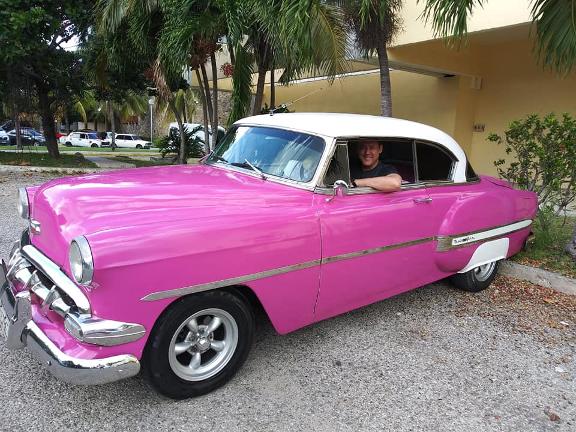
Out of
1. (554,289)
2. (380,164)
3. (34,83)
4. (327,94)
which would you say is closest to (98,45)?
(34,83)

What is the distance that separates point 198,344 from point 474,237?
2.56m

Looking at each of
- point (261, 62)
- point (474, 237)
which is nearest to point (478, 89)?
point (261, 62)

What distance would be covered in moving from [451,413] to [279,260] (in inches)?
52.8

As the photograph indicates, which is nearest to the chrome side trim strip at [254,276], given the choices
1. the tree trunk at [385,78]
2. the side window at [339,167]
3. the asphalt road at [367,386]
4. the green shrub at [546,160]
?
the side window at [339,167]

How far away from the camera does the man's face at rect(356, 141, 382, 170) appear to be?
3.66 meters

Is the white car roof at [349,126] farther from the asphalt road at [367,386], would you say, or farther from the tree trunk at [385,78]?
the tree trunk at [385,78]

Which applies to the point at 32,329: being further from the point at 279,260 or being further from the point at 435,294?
the point at 435,294

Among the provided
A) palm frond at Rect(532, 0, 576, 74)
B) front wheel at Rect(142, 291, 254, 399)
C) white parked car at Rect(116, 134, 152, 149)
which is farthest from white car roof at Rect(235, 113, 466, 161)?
white parked car at Rect(116, 134, 152, 149)

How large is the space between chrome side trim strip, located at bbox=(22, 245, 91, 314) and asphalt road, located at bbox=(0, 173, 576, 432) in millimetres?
686

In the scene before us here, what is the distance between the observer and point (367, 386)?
2932 millimetres

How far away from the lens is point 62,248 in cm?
253

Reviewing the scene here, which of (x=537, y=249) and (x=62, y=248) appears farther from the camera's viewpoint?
(x=537, y=249)

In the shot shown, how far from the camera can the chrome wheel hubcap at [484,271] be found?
4504 millimetres

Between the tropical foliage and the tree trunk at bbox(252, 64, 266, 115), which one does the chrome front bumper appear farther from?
the tropical foliage
